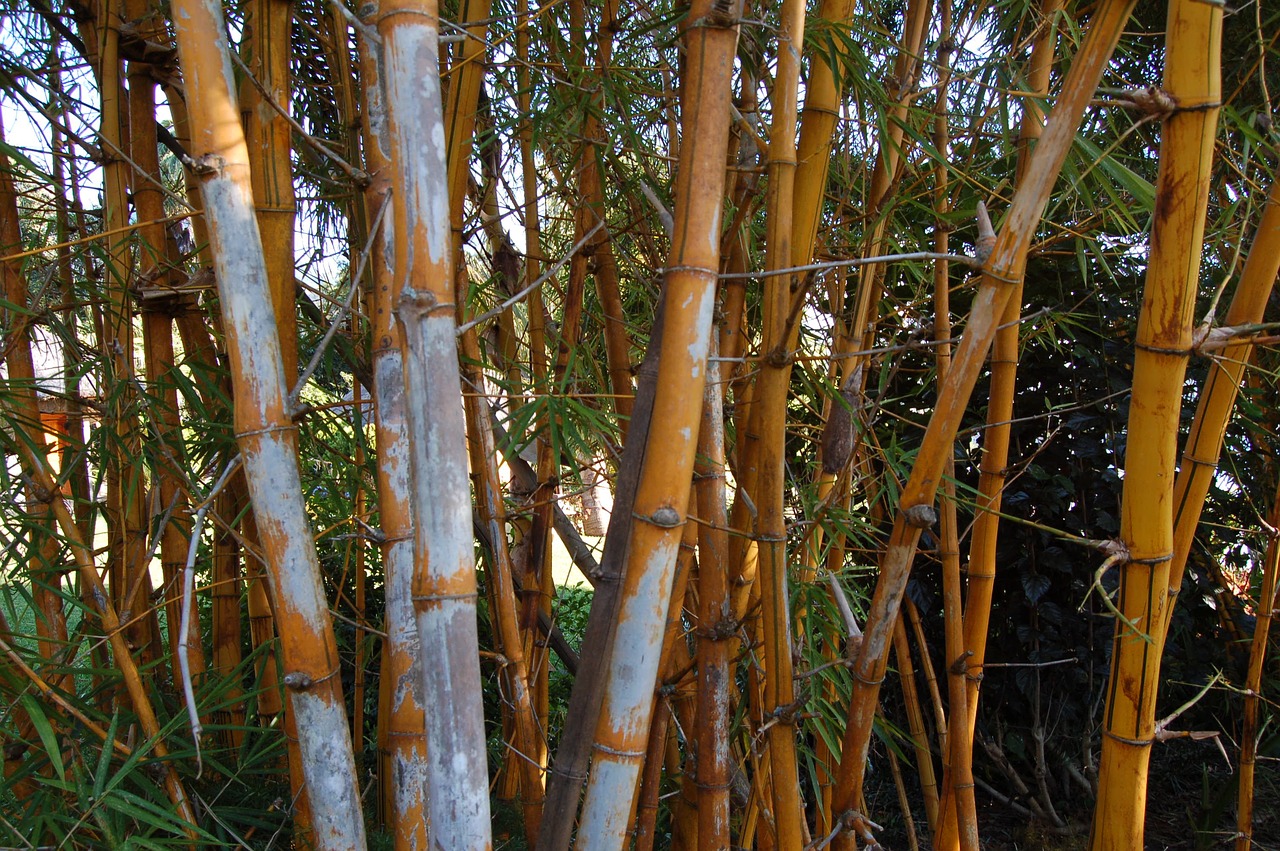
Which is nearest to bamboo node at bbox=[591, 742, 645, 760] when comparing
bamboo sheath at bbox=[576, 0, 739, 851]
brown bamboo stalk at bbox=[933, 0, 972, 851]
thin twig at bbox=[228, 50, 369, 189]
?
bamboo sheath at bbox=[576, 0, 739, 851]

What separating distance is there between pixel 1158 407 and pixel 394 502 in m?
0.66

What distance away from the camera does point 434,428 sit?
649 millimetres

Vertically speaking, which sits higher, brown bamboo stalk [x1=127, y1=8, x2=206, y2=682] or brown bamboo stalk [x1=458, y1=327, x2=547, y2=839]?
brown bamboo stalk [x1=127, y1=8, x2=206, y2=682]

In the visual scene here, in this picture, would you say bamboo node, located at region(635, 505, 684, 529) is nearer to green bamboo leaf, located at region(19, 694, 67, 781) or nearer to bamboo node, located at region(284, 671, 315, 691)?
bamboo node, located at region(284, 671, 315, 691)

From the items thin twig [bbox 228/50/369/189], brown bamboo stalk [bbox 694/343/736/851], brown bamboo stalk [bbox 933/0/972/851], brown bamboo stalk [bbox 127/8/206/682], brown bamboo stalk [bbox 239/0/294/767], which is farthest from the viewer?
brown bamboo stalk [bbox 933/0/972/851]

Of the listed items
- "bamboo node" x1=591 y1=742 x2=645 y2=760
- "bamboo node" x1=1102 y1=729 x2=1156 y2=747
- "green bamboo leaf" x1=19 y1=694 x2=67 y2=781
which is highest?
"bamboo node" x1=591 y1=742 x2=645 y2=760

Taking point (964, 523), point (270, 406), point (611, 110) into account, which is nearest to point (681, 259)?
point (270, 406)

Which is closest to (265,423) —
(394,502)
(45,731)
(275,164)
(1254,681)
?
(394,502)

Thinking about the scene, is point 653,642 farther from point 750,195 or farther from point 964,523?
point 964,523

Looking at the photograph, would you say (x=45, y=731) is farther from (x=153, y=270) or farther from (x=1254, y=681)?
(x=1254, y=681)

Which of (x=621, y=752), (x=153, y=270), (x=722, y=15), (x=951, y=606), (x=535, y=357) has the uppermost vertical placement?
(x=722, y=15)

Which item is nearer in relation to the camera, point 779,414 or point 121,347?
point 779,414

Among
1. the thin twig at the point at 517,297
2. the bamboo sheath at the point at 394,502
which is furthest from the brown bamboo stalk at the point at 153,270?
the thin twig at the point at 517,297

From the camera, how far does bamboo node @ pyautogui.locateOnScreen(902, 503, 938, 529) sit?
2.57 ft
